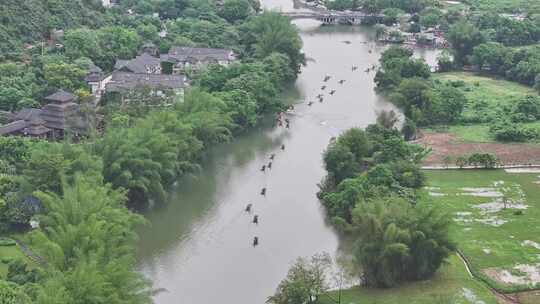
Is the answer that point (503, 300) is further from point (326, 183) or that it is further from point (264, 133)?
point (264, 133)

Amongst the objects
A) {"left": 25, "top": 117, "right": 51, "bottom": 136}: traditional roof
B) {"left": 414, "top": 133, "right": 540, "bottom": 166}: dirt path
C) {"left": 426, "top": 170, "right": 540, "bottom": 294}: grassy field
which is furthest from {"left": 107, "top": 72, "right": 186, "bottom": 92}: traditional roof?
{"left": 426, "top": 170, "right": 540, "bottom": 294}: grassy field

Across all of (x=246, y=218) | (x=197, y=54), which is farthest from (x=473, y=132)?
(x=197, y=54)

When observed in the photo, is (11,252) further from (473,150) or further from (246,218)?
(473,150)

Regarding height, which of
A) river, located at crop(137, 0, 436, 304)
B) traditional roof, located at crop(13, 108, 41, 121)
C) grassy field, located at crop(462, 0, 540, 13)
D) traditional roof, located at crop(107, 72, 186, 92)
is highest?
grassy field, located at crop(462, 0, 540, 13)

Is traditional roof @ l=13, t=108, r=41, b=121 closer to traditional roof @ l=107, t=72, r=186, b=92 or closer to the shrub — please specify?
traditional roof @ l=107, t=72, r=186, b=92

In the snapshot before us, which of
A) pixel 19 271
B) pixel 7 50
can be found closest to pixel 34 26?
pixel 7 50

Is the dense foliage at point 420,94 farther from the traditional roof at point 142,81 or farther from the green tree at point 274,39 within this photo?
the traditional roof at point 142,81
